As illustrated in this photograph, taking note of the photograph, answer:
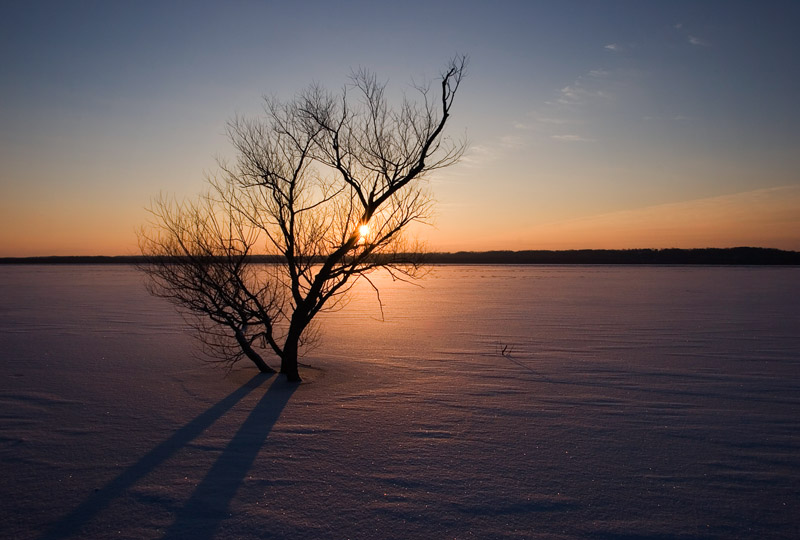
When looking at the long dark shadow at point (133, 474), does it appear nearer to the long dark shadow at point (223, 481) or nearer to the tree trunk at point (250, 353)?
the long dark shadow at point (223, 481)

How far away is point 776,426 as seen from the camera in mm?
6059

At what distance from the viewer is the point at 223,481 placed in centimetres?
477

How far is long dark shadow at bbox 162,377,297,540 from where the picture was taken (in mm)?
3959

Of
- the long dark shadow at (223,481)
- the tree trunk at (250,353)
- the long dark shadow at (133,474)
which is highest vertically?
the tree trunk at (250,353)

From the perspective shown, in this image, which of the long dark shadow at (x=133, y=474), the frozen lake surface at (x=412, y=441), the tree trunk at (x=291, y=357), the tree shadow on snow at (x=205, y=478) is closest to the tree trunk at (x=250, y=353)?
the frozen lake surface at (x=412, y=441)

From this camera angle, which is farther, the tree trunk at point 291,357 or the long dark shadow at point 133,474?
the tree trunk at point 291,357

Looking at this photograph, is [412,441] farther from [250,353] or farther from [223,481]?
[250,353]

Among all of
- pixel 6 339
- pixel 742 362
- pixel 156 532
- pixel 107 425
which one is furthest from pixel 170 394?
pixel 742 362

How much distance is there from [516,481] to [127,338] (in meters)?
11.0

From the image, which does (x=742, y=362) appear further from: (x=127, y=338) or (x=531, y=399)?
(x=127, y=338)

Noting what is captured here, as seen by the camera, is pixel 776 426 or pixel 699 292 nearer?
pixel 776 426


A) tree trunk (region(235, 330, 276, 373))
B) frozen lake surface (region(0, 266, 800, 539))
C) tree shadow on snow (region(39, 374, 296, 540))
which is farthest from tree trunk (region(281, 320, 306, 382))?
tree shadow on snow (region(39, 374, 296, 540))

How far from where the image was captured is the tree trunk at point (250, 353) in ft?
29.6

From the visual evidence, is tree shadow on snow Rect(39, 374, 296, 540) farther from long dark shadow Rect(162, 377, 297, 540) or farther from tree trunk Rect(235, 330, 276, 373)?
tree trunk Rect(235, 330, 276, 373)
